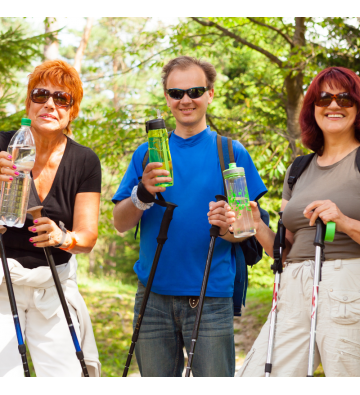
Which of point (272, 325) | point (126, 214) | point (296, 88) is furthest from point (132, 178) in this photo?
point (296, 88)

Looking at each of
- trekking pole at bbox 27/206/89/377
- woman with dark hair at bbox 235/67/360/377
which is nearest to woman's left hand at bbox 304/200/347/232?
woman with dark hair at bbox 235/67/360/377

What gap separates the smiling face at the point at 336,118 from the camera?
2.83 m

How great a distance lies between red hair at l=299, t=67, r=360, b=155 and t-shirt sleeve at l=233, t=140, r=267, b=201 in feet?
1.30

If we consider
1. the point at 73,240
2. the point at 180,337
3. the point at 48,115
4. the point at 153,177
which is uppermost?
the point at 48,115

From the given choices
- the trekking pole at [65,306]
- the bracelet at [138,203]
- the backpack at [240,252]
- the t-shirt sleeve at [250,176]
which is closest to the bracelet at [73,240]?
the trekking pole at [65,306]

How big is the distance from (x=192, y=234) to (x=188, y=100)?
→ 900mm

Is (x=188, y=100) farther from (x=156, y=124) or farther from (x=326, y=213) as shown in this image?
(x=326, y=213)

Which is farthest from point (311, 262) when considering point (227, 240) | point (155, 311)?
point (155, 311)

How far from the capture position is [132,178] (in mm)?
3215

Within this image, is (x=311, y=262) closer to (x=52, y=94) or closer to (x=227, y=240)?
(x=227, y=240)

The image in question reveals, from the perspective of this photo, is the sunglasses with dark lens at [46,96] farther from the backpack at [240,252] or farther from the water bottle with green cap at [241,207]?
the water bottle with green cap at [241,207]

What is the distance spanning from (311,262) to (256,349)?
0.62 meters

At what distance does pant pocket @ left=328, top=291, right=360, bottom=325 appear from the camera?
97.4 inches

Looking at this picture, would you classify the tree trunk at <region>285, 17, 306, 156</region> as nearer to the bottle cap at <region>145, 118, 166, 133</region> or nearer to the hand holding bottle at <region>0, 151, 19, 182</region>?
the bottle cap at <region>145, 118, 166, 133</region>
